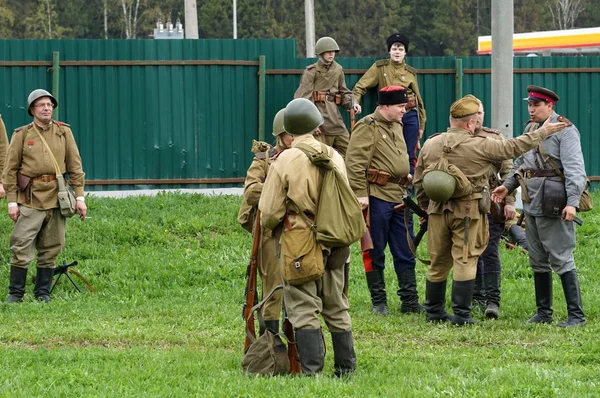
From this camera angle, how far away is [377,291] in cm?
1124

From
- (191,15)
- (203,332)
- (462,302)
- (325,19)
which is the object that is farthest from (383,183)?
(325,19)

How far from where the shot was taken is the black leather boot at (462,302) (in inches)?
410

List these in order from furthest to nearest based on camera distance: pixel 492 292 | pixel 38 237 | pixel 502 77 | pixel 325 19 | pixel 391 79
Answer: pixel 325 19, pixel 391 79, pixel 502 77, pixel 38 237, pixel 492 292

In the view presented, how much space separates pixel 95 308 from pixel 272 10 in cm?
5327

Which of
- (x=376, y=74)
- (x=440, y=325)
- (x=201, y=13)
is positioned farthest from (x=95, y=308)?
(x=201, y=13)

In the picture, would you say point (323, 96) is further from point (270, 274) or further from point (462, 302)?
point (270, 274)

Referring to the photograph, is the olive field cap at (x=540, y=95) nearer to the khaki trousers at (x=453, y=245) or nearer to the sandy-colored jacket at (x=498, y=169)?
the sandy-colored jacket at (x=498, y=169)

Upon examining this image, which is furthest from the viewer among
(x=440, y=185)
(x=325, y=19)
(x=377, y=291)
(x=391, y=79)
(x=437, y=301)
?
(x=325, y=19)

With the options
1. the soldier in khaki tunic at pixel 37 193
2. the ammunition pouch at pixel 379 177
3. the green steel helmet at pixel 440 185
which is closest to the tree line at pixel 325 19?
the soldier in khaki tunic at pixel 37 193

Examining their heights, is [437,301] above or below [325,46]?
below

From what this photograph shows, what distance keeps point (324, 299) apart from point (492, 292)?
11.4ft

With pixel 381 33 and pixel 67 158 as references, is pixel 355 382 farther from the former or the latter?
pixel 381 33

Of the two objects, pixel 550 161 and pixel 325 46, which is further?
pixel 325 46

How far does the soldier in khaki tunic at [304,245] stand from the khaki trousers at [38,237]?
16.2ft
